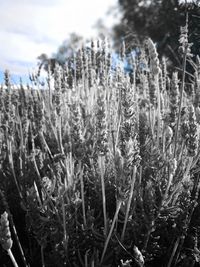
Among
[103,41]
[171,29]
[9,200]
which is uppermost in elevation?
[171,29]

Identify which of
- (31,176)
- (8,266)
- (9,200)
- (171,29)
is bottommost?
(8,266)

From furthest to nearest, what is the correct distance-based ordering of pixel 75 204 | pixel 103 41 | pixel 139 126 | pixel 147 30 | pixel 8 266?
pixel 147 30 < pixel 103 41 < pixel 139 126 < pixel 8 266 < pixel 75 204

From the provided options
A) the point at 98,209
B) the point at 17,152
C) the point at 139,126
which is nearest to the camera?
the point at 98,209

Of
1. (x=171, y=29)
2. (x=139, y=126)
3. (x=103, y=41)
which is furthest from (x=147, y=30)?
(x=139, y=126)

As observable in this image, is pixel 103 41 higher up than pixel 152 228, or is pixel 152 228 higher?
pixel 103 41

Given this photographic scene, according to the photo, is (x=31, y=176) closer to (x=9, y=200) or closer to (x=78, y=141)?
(x=9, y=200)

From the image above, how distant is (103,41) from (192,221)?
71.9 inches

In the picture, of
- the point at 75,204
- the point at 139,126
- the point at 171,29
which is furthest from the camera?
the point at 171,29

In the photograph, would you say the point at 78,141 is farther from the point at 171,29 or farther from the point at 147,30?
the point at 147,30

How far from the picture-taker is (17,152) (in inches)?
106

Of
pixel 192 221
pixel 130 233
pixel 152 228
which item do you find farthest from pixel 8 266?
pixel 192 221

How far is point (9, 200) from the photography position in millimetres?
2178

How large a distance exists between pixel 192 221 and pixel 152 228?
1.38ft

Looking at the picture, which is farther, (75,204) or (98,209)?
(98,209)
